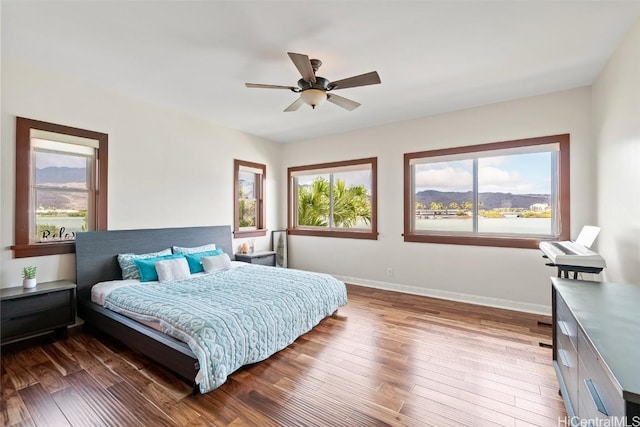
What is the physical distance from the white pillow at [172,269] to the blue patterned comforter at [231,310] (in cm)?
12

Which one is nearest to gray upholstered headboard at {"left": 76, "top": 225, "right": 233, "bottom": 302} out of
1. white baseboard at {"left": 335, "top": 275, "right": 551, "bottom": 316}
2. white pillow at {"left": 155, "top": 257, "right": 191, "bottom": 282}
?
white pillow at {"left": 155, "top": 257, "right": 191, "bottom": 282}

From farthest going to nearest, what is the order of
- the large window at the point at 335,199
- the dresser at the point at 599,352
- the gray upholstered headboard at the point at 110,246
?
the large window at the point at 335,199 < the gray upholstered headboard at the point at 110,246 < the dresser at the point at 599,352

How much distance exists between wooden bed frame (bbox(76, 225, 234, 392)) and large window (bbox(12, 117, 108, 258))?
0.20 metres

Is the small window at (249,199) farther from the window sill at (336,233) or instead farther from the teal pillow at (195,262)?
the teal pillow at (195,262)

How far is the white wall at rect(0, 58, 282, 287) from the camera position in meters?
2.86

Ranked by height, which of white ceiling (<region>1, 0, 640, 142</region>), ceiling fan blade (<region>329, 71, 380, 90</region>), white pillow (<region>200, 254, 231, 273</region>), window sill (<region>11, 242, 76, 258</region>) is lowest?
white pillow (<region>200, 254, 231, 273</region>)

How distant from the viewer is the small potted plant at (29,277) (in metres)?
2.82

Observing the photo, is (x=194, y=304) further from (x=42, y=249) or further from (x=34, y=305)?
(x=42, y=249)

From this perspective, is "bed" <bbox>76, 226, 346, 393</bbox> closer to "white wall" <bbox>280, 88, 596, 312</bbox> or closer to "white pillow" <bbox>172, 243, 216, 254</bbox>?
"white pillow" <bbox>172, 243, 216, 254</bbox>

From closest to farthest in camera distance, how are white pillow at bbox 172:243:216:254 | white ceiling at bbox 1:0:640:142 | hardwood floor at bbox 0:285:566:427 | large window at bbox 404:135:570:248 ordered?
hardwood floor at bbox 0:285:566:427
white ceiling at bbox 1:0:640:142
large window at bbox 404:135:570:248
white pillow at bbox 172:243:216:254

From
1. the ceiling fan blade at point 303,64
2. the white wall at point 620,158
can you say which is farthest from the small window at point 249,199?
the white wall at point 620,158

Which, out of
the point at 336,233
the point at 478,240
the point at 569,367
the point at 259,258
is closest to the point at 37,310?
the point at 259,258

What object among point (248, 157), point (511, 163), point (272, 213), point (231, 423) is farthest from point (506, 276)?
point (248, 157)

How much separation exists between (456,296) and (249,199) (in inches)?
156
